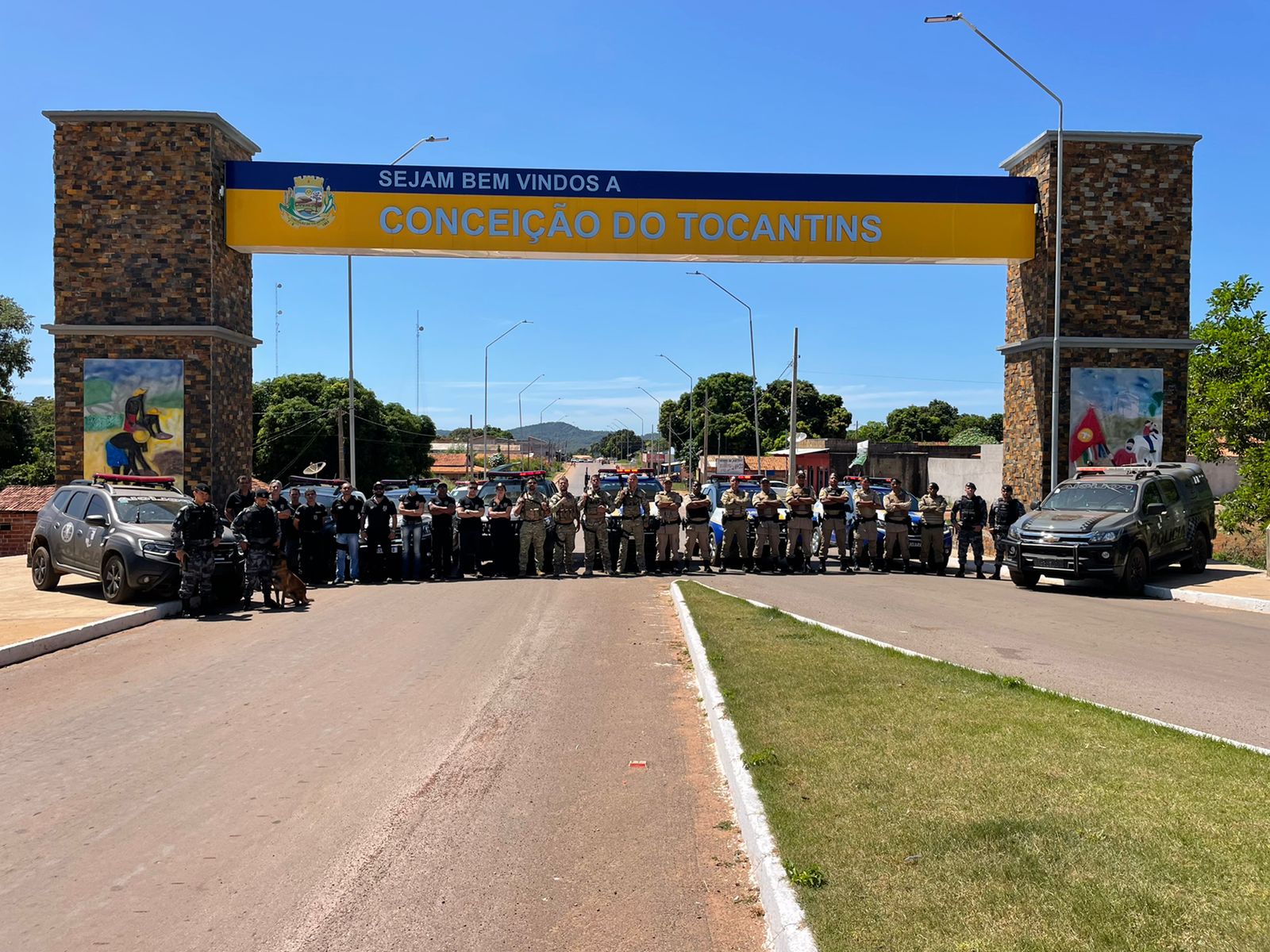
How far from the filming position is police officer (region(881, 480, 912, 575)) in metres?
20.1

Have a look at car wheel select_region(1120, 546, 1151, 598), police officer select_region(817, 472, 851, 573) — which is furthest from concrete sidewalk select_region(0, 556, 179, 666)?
car wheel select_region(1120, 546, 1151, 598)

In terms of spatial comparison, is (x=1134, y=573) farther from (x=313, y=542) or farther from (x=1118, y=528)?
(x=313, y=542)

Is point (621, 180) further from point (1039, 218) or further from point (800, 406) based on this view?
point (800, 406)

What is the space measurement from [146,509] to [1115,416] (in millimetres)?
18760

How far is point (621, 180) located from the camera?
21.8 m

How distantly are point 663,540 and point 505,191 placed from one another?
8.03m

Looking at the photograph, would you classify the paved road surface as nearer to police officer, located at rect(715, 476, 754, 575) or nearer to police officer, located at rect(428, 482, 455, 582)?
police officer, located at rect(428, 482, 455, 582)

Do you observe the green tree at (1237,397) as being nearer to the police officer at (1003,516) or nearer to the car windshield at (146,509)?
the police officer at (1003,516)

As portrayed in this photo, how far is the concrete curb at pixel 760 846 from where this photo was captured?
394 cm

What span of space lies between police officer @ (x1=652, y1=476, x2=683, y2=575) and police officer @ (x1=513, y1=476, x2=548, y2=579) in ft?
7.16

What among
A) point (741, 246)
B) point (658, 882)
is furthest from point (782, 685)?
point (741, 246)

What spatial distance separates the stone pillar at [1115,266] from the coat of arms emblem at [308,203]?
14994 mm

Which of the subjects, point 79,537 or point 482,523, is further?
point 482,523

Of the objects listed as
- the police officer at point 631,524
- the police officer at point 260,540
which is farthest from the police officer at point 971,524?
the police officer at point 260,540
